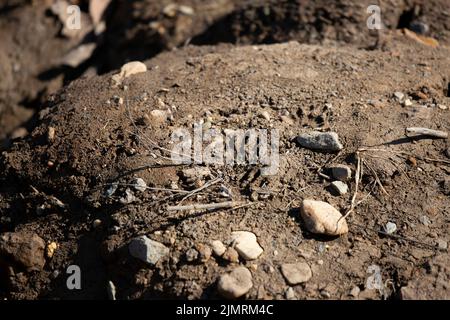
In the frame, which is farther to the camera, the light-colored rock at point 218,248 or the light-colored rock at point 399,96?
the light-colored rock at point 399,96

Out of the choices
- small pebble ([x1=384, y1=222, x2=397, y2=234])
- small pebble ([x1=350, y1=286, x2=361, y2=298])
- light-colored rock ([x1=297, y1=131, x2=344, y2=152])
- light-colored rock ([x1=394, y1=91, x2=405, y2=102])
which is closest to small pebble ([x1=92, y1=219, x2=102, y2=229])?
light-colored rock ([x1=297, y1=131, x2=344, y2=152])

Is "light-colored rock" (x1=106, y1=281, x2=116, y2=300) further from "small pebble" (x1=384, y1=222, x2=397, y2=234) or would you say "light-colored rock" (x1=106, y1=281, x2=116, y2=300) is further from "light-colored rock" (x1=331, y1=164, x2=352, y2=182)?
"small pebble" (x1=384, y1=222, x2=397, y2=234)

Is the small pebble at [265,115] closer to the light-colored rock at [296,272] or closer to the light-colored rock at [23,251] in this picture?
the light-colored rock at [296,272]

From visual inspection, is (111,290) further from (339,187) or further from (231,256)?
(339,187)

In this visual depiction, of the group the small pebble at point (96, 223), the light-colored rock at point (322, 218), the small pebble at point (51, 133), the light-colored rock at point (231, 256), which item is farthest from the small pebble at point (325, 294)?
the small pebble at point (51, 133)

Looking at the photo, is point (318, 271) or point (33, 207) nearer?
point (318, 271)

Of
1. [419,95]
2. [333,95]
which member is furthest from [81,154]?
[419,95]
